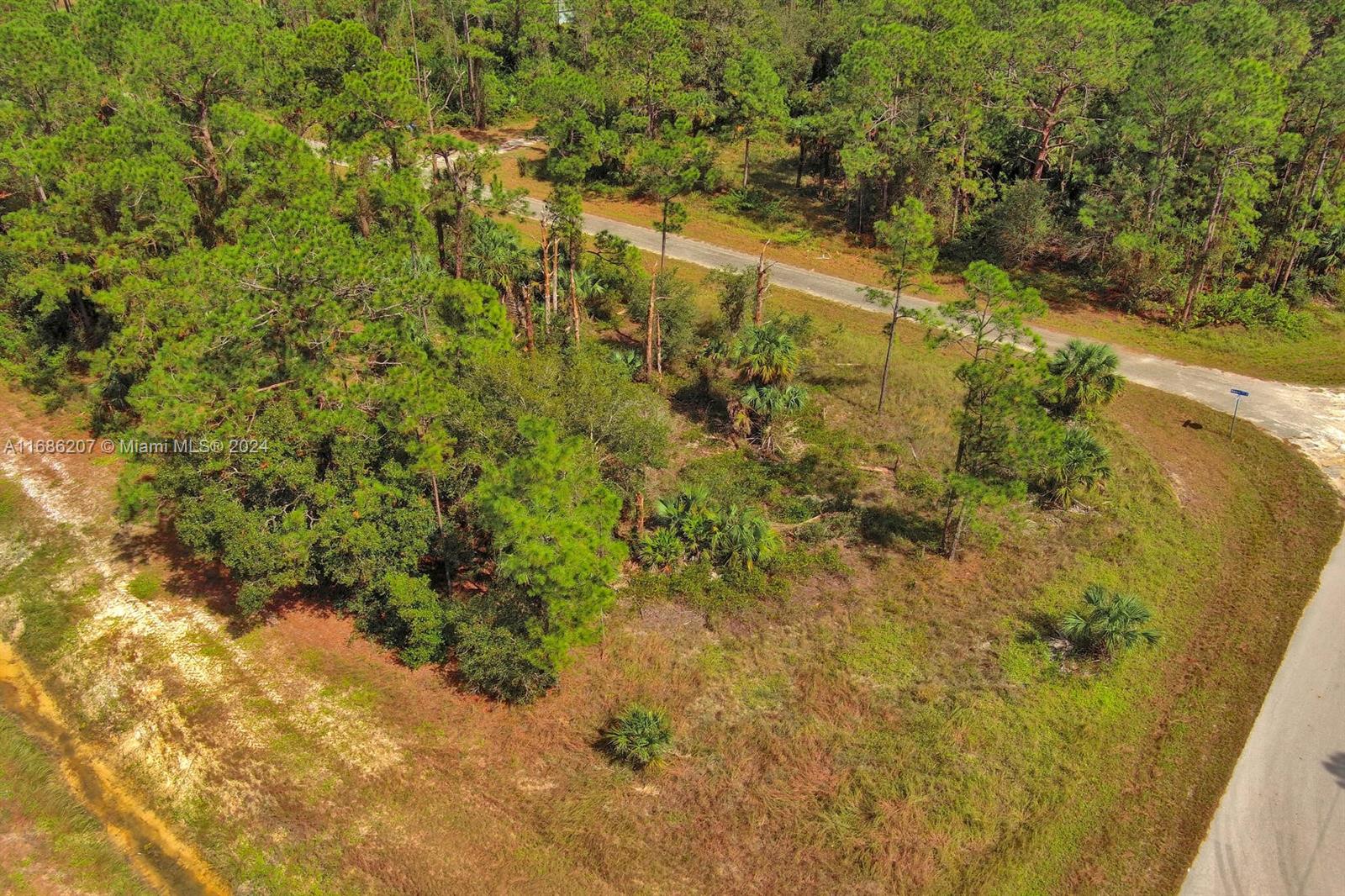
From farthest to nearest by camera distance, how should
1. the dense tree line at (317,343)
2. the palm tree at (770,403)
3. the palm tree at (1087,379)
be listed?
the palm tree at (1087,379) < the palm tree at (770,403) < the dense tree line at (317,343)

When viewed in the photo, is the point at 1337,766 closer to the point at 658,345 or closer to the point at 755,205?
the point at 658,345

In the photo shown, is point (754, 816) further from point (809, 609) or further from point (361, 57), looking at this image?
point (361, 57)

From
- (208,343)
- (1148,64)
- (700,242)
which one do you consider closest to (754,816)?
(208,343)

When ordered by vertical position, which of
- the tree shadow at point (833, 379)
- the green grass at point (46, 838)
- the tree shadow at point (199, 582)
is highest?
the tree shadow at point (833, 379)

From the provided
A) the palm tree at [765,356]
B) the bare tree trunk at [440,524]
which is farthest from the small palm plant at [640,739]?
the palm tree at [765,356]

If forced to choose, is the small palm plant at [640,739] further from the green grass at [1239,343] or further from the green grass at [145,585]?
the green grass at [1239,343]

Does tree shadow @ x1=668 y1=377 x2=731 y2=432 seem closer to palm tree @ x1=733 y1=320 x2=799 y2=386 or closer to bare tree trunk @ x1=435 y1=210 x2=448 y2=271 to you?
palm tree @ x1=733 y1=320 x2=799 y2=386

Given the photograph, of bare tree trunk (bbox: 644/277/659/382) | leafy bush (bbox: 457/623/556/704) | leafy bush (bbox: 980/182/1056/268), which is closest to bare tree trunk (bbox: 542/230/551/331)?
bare tree trunk (bbox: 644/277/659/382)
